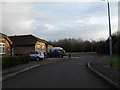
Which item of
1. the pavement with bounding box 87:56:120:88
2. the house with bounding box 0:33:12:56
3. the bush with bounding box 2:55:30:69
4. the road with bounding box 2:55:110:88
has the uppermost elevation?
the house with bounding box 0:33:12:56

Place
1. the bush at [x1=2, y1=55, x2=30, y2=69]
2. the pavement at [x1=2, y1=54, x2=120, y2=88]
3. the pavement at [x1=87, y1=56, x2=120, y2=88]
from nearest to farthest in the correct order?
the pavement at [x1=87, y1=56, x2=120, y2=88] → the pavement at [x1=2, y1=54, x2=120, y2=88] → the bush at [x1=2, y1=55, x2=30, y2=69]

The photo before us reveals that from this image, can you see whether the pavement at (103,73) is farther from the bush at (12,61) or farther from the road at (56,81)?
the bush at (12,61)

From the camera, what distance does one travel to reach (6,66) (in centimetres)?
1680

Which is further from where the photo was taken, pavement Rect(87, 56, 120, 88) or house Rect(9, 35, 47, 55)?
house Rect(9, 35, 47, 55)

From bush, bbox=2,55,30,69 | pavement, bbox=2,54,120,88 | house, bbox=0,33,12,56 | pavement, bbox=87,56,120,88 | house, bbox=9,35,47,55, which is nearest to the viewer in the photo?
pavement, bbox=87,56,120,88

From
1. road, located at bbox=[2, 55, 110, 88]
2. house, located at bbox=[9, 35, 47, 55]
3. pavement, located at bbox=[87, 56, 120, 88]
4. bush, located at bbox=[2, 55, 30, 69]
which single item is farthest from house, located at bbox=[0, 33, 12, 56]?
pavement, located at bbox=[87, 56, 120, 88]

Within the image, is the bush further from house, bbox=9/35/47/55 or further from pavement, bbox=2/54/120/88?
house, bbox=9/35/47/55

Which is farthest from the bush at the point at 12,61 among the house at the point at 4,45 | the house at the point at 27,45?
the house at the point at 27,45

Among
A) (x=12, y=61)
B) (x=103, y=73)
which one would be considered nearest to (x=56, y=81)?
(x=103, y=73)

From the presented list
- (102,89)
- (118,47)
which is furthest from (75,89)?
(118,47)

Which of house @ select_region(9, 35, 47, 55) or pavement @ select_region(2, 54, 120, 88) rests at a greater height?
house @ select_region(9, 35, 47, 55)

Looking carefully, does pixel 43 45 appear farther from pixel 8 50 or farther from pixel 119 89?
pixel 119 89

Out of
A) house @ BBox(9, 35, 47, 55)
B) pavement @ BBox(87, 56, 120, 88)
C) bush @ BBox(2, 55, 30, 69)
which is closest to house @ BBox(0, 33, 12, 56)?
bush @ BBox(2, 55, 30, 69)

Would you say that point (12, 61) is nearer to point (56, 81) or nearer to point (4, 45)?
point (56, 81)
